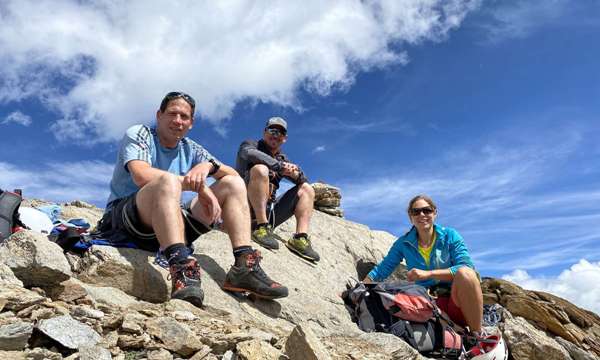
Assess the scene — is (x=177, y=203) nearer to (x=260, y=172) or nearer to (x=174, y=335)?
(x=174, y=335)

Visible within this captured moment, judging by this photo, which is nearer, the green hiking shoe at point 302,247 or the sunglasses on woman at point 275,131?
the green hiking shoe at point 302,247

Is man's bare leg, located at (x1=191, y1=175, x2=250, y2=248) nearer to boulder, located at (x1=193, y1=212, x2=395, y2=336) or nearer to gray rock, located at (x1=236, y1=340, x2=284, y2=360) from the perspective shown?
boulder, located at (x1=193, y1=212, x2=395, y2=336)

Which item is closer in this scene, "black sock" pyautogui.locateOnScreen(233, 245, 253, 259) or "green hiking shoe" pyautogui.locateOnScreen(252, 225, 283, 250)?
"black sock" pyautogui.locateOnScreen(233, 245, 253, 259)

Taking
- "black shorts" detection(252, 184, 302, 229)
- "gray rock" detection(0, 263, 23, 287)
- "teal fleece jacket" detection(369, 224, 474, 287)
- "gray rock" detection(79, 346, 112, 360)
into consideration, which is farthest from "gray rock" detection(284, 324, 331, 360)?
"black shorts" detection(252, 184, 302, 229)

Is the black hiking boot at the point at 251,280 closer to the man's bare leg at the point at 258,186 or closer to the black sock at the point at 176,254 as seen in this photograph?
the black sock at the point at 176,254

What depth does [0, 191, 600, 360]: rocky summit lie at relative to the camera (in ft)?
14.0

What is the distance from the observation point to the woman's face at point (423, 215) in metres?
8.59

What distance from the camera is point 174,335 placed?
449 cm

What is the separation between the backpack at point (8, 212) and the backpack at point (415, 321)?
5.25m

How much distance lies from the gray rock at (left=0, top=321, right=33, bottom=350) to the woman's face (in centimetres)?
618

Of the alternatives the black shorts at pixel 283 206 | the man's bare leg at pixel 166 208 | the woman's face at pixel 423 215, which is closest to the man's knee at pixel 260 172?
the black shorts at pixel 283 206

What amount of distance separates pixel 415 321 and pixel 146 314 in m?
3.93

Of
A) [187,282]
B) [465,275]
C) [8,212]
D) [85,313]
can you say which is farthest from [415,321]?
[8,212]

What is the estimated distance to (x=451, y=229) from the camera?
28.0ft
